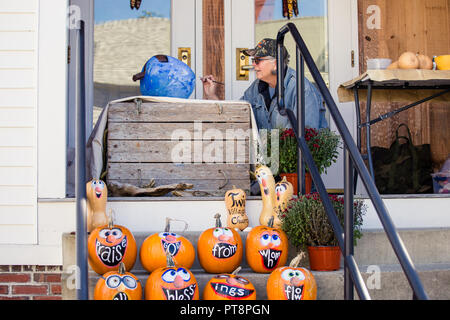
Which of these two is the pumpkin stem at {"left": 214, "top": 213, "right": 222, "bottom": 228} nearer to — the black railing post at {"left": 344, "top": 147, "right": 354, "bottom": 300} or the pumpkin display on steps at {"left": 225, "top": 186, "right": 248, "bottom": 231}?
the pumpkin display on steps at {"left": 225, "top": 186, "right": 248, "bottom": 231}

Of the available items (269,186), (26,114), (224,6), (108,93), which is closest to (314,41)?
(224,6)

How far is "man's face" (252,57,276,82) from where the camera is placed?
4.34m

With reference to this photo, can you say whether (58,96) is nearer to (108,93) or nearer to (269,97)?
(269,97)

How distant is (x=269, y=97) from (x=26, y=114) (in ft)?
6.95

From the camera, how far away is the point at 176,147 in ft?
10.5

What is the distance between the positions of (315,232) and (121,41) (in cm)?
337

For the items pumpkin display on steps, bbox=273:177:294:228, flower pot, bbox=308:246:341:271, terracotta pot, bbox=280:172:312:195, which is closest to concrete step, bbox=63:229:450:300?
flower pot, bbox=308:246:341:271

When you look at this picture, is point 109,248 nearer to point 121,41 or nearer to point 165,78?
point 165,78

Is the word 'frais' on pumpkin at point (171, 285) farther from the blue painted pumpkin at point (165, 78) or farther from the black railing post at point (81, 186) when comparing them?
the blue painted pumpkin at point (165, 78)

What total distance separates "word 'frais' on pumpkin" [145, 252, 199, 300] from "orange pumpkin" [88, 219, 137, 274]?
0.25 meters

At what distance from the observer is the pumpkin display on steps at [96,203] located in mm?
2691

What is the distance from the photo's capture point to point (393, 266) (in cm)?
273

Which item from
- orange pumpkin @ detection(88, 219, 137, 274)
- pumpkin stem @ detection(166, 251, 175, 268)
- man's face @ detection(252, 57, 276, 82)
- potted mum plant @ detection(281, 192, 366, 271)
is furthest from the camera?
man's face @ detection(252, 57, 276, 82)

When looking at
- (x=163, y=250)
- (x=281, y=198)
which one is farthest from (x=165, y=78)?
(x=163, y=250)
